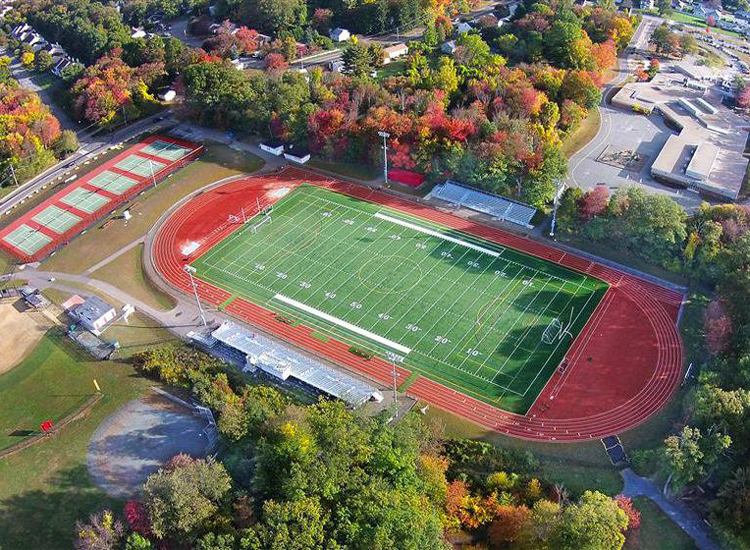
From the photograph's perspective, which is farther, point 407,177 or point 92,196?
point 92,196

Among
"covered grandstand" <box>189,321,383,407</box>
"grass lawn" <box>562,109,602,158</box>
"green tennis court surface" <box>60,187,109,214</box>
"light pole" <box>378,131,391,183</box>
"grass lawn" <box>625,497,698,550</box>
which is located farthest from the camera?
"grass lawn" <box>562,109,602,158</box>

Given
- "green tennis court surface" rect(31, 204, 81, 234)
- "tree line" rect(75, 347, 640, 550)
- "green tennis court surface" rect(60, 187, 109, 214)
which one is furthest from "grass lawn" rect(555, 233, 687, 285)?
"green tennis court surface" rect(31, 204, 81, 234)

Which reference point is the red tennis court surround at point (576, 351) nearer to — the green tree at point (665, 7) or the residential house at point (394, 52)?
the residential house at point (394, 52)

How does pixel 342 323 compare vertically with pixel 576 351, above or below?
below

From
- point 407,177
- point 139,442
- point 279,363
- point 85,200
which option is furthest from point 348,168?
point 139,442

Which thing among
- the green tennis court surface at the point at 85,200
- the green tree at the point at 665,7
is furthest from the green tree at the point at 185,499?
the green tree at the point at 665,7

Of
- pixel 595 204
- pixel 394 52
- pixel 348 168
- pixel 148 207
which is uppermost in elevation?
pixel 595 204

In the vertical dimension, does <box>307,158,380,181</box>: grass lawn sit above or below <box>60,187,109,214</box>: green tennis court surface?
above

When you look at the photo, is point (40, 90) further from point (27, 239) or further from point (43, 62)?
point (27, 239)

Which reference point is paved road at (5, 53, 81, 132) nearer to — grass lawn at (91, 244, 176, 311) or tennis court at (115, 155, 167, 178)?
tennis court at (115, 155, 167, 178)
